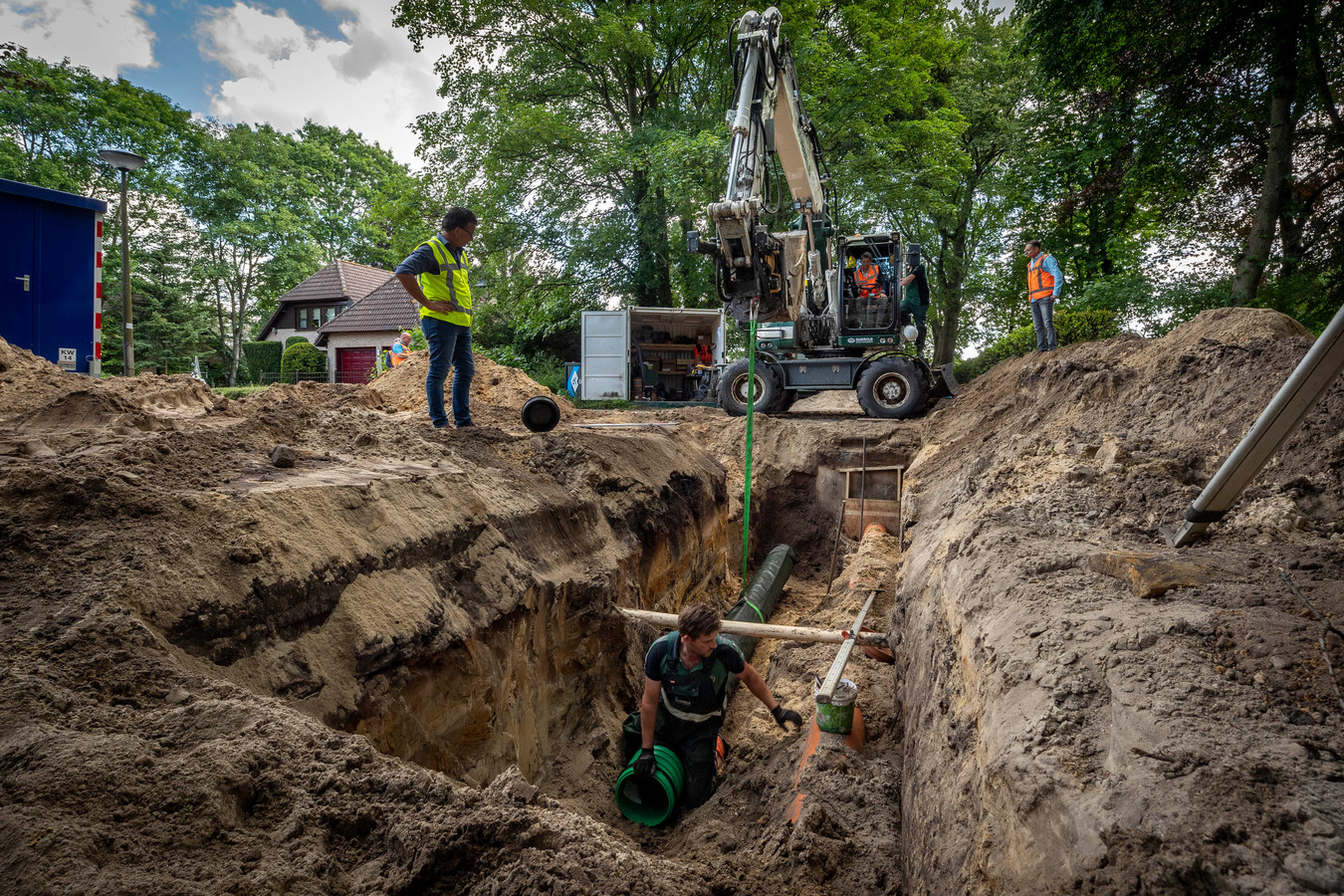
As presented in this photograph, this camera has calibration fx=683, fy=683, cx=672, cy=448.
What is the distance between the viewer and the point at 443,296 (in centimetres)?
573

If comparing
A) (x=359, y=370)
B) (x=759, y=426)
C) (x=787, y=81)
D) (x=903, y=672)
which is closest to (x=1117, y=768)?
(x=903, y=672)

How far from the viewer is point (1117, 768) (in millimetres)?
1895

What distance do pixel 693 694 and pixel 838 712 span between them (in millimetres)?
967

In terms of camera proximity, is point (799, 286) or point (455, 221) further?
point (799, 286)

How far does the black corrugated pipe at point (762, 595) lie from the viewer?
670 centimetres

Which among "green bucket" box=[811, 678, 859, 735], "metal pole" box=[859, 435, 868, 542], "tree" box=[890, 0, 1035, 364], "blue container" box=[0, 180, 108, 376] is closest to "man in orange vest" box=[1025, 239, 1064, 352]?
"metal pole" box=[859, 435, 868, 542]

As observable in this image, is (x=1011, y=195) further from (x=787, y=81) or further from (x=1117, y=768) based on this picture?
(x=1117, y=768)

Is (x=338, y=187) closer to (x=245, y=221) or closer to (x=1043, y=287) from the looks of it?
(x=245, y=221)

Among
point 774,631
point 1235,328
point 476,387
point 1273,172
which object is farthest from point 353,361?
point 1235,328

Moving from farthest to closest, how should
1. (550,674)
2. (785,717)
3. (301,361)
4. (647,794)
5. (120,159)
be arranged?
(301,361)
(120,159)
(550,674)
(785,717)
(647,794)

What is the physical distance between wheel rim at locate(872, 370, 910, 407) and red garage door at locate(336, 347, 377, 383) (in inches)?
898

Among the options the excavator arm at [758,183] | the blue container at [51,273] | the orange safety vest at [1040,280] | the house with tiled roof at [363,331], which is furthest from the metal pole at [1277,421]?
the house with tiled roof at [363,331]

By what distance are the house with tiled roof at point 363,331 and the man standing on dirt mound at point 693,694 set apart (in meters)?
25.2

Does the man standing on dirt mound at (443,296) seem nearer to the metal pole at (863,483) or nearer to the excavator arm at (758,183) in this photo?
the excavator arm at (758,183)
